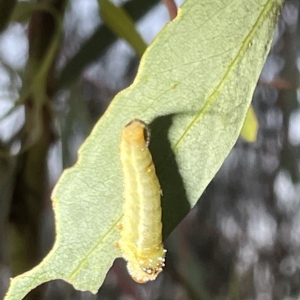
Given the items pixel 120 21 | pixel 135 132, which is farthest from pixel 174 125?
pixel 120 21

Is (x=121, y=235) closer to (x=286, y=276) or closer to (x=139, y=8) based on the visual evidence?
(x=139, y=8)

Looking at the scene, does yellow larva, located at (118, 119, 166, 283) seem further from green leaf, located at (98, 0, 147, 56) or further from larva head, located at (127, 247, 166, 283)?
green leaf, located at (98, 0, 147, 56)

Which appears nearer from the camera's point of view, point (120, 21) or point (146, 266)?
point (146, 266)

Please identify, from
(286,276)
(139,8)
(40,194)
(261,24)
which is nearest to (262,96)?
(286,276)

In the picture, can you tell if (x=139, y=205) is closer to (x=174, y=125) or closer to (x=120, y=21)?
(x=174, y=125)

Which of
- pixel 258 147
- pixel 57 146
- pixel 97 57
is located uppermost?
pixel 97 57

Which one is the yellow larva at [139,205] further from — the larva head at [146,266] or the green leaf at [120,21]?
the green leaf at [120,21]
